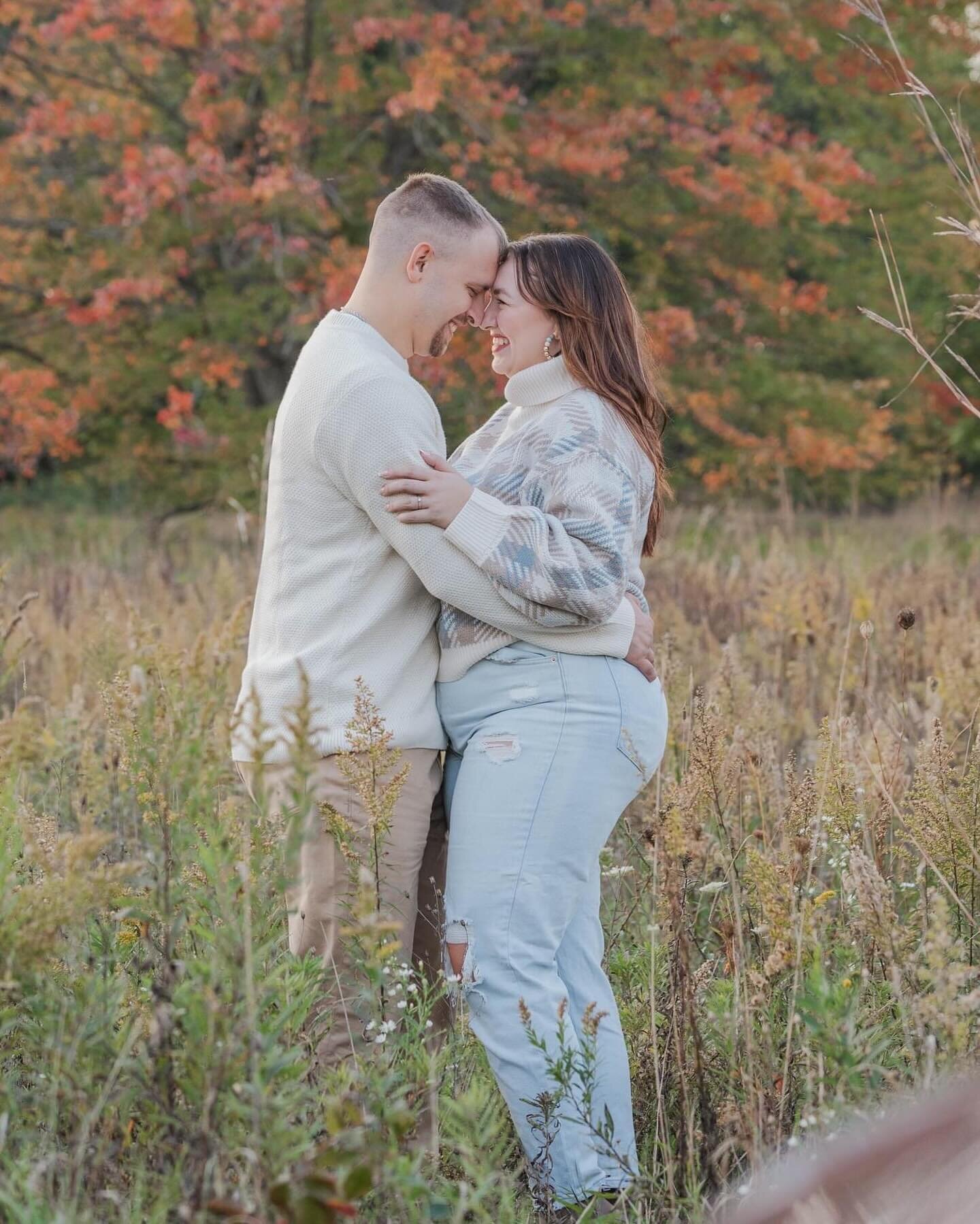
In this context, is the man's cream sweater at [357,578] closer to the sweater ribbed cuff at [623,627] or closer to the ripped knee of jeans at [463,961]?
the sweater ribbed cuff at [623,627]

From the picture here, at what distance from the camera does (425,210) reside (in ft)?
9.05

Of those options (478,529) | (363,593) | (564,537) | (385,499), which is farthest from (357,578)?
(564,537)

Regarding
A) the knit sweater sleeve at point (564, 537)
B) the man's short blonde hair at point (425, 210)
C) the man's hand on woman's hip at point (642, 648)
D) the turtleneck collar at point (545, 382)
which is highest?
the man's short blonde hair at point (425, 210)

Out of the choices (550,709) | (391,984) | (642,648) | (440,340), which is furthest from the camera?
(440,340)

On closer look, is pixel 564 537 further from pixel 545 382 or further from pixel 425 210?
pixel 425 210

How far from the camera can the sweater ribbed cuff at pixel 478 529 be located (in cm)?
244

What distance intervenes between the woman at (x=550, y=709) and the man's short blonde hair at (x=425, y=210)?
5.3 inches

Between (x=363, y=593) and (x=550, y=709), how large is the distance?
0.43 m

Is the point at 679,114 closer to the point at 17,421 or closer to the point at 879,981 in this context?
the point at 17,421

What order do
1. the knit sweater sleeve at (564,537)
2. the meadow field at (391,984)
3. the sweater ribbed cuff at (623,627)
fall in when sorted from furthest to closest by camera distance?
the sweater ribbed cuff at (623,627) < the knit sweater sleeve at (564,537) < the meadow field at (391,984)

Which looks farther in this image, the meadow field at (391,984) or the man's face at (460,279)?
the man's face at (460,279)

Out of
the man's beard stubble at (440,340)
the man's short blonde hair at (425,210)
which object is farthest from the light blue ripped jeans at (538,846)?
the man's short blonde hair at (425,210)

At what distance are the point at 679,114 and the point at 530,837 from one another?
867 centimetres

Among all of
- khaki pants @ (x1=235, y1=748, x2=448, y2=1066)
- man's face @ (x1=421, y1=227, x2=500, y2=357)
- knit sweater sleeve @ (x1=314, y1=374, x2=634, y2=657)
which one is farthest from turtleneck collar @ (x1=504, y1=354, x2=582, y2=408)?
khaki pants @ (x1=235, y1=748, x2=448, y2=1066)
